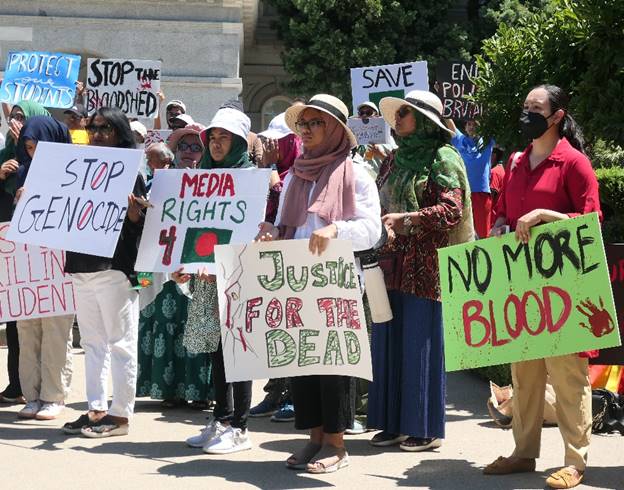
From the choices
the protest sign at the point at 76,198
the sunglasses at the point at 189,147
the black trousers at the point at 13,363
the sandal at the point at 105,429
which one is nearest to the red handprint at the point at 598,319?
the protest sign at the point at 76,198

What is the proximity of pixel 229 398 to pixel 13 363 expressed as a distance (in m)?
2.16

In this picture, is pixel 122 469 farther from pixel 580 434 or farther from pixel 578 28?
pixel 578 28

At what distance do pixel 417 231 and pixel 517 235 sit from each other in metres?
1.04

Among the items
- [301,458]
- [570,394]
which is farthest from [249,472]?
[570,394]

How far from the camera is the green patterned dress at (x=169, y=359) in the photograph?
8047mm

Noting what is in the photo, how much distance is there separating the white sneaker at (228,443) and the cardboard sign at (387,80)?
541 centimetres

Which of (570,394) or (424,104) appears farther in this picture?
(424,104)

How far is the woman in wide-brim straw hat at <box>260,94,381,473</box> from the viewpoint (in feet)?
20.0

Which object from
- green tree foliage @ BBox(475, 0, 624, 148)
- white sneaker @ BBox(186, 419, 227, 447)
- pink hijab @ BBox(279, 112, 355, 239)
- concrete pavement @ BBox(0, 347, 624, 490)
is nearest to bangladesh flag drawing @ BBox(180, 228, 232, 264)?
pink hijab @ BBox(279, 112, 355, 239)

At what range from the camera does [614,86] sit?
23.5 feet

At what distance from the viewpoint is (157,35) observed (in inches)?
813

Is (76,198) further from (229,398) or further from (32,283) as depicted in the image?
(229,398)

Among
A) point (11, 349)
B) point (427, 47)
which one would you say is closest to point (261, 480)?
point (11, 349)

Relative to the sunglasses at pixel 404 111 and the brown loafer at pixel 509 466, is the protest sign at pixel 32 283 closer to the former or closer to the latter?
the sunglasses at pixel 404 111
